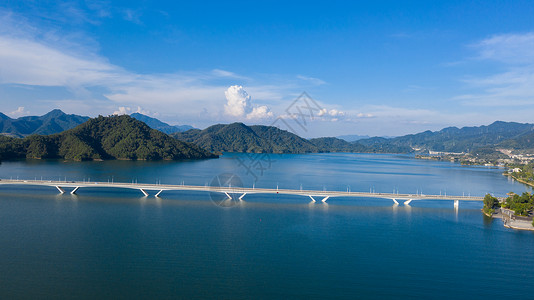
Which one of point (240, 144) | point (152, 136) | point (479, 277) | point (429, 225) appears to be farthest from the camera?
point (240, 144)

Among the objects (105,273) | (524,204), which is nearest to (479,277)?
(524,204)

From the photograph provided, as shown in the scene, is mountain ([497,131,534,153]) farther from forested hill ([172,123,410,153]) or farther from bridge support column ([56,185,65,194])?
bridge support column ([56,185,65,194])

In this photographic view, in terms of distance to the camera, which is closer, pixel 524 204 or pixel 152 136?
pixel 524 204

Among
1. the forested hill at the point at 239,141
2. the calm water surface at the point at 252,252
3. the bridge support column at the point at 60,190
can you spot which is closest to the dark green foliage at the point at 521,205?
the calm water surface at the point at 252,252

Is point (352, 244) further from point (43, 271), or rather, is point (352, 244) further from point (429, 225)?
point (43, 271)

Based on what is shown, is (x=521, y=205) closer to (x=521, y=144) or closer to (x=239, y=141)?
(x=239, y=141)

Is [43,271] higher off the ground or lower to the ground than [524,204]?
lower

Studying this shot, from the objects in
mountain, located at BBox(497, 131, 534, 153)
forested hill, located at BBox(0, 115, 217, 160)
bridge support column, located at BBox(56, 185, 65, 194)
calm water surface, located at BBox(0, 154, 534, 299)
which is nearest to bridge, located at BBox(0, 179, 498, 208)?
bridge support column, located at BBox(56, 185, 65, 194)
